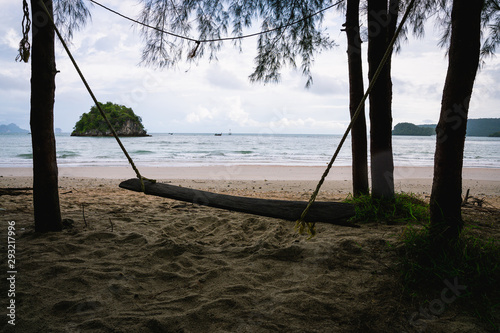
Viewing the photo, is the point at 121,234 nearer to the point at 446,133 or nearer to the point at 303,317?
the point at 303,317

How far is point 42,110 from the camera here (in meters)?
2.32

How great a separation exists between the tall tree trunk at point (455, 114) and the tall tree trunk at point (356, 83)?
→ 5.08 feet

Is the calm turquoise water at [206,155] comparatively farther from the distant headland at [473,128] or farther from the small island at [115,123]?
the distant headland at [473,128]

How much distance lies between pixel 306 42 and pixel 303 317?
356 centimetres

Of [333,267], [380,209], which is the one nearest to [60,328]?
[333,267]

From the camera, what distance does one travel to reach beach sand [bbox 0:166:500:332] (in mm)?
1394

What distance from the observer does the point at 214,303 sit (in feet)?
5.08

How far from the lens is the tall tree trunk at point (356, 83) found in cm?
329

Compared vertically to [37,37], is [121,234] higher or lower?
lower

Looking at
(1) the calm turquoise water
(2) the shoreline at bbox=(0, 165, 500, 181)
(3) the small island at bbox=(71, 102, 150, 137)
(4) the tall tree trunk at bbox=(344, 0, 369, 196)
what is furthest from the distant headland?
(4) the tall tree trunk at bbox=(344, 0, 369, 196)

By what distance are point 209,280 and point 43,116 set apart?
1831mm

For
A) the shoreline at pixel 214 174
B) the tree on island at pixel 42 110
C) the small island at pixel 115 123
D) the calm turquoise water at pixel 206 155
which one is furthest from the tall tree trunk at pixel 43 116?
the small island at pixel 115 123

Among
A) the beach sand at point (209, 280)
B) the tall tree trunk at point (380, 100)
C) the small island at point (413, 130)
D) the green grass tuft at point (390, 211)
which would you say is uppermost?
the small island at point (413, 130)

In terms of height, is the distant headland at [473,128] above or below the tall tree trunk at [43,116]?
above
